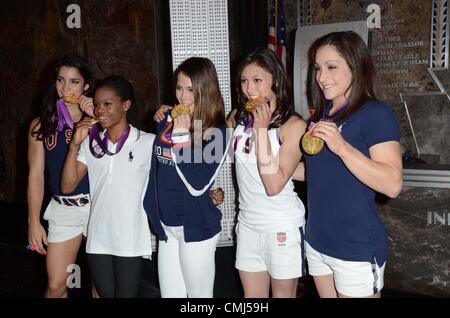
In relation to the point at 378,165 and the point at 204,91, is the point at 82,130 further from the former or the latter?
the point at 378,165

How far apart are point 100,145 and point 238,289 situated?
2164mm

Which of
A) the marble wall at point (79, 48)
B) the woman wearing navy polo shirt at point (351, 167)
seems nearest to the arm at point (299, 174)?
the woman wearing navy polo shirt at point (351, 167)

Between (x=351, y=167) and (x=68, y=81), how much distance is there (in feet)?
6.68

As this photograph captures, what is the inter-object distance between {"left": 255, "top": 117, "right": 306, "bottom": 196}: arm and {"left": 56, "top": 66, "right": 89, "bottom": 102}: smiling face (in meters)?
1.37

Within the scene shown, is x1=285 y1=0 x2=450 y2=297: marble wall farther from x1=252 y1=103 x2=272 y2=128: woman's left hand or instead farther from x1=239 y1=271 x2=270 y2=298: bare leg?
x1=252 y1=103 x2=272 y2=128: woman's left hand

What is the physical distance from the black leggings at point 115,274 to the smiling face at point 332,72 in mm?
1549

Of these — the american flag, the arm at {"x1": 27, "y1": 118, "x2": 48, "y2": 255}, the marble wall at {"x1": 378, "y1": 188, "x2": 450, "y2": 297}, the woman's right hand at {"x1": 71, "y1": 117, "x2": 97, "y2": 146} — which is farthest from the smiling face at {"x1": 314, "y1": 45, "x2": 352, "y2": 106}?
the american flag

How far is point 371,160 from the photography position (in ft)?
6.82

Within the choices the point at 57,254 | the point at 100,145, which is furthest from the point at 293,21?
the point at 57,254

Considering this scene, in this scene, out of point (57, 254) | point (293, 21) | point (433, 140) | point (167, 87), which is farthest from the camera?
point (167, 87)

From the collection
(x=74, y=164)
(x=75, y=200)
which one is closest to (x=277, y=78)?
(x=74, y=164)

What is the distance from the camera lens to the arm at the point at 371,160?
2055mm

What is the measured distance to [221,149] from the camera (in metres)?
2.76
